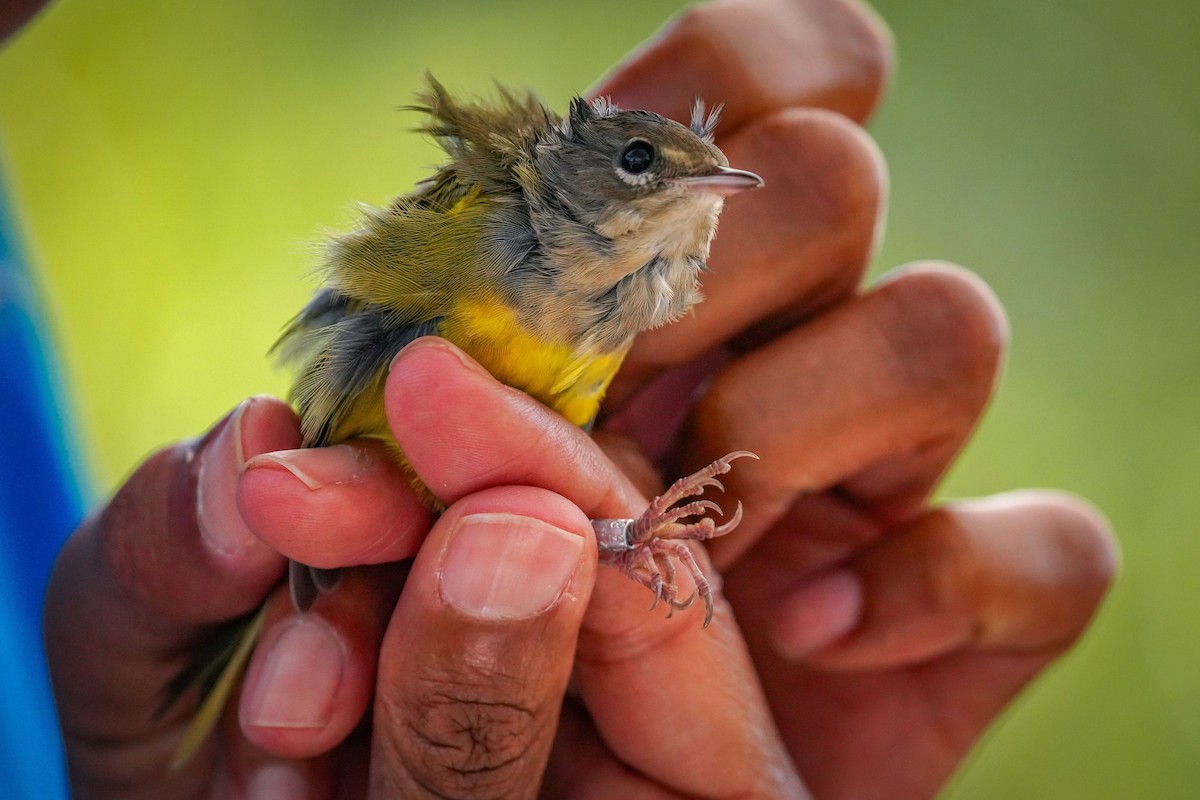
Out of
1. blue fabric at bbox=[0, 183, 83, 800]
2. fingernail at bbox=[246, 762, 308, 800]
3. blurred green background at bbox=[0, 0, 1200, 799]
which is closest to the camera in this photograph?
fingernail at bbox=[246, 762, 308, 800]

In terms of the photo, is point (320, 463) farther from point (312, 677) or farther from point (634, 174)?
point (634, 174)

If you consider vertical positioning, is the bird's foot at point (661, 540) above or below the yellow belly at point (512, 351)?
below

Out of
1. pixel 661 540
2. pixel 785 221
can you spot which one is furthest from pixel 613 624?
pixel 785 221

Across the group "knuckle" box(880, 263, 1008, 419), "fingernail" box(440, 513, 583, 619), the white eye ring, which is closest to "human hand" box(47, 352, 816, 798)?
"fingernail" box(440, 513, 583, 619)

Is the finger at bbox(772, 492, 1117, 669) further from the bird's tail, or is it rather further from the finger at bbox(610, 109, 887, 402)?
the bird's tail

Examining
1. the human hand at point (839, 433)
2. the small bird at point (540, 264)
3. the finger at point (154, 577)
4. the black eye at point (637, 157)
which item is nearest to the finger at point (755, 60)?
the human hand at point (839, 433)

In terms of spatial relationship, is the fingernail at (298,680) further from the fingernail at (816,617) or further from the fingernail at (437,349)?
the fingernail at (816,617)
